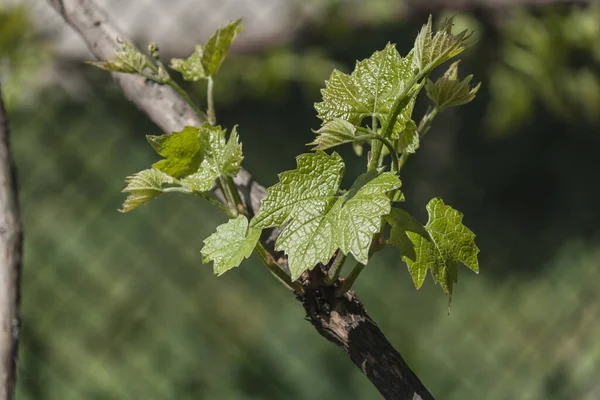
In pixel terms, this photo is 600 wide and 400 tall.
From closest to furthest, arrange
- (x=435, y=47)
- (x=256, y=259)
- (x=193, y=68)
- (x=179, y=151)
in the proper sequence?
1. (x=435, y=47)
2. (x=179, y=151)
3. (x=193, y=68)
4. (x=256, y=259)

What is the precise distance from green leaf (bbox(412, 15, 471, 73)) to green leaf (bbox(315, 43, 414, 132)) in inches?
1.6

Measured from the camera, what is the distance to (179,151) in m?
0.69

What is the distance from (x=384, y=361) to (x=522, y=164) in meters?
3.14

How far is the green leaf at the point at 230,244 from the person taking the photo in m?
0.62

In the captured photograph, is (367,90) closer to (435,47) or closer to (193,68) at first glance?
(435,47)

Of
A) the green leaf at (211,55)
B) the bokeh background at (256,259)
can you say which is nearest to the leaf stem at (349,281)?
the green leaf at (211,55)

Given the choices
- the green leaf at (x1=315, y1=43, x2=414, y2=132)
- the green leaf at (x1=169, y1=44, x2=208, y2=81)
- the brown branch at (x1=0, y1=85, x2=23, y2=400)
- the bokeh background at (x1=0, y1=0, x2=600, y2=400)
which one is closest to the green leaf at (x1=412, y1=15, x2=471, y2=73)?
the green leaf at (x1=315, y1=43, x2=414, y2=132)

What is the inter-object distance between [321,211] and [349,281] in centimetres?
9

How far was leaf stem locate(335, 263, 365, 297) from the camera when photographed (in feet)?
2.17

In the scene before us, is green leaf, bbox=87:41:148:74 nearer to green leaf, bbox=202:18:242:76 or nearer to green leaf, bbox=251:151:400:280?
green leaf, bbox=202:18:242:76

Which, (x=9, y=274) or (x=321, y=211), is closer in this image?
(x=321, y=211)

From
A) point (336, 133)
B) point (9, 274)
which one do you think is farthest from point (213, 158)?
point (9, 274)

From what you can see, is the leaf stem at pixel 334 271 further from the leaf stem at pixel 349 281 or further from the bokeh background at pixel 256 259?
the bokeh background at pixel 256 259

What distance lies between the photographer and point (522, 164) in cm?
363
